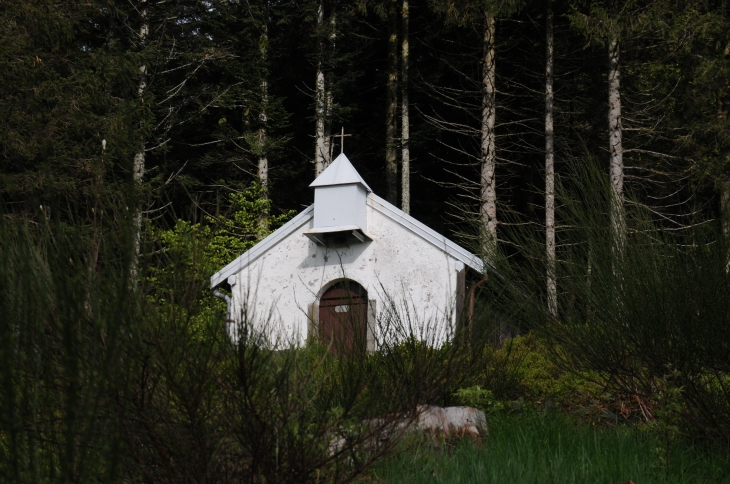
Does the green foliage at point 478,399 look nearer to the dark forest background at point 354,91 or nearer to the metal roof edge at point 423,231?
the metal roof edge at point 423,231

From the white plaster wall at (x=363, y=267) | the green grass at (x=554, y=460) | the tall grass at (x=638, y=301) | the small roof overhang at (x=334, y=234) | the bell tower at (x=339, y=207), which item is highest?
the bell tower at (x=339, y=207)

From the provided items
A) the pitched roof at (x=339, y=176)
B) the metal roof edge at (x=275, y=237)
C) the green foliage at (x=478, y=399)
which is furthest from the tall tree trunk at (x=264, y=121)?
the green foliage at (x=478, y=399)

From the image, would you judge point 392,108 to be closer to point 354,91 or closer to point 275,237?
point 354,91

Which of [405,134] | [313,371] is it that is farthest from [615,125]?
[313,371]

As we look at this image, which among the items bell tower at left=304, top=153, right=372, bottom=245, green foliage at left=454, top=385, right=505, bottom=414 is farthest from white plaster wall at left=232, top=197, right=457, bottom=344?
green foliage at left=454, top=385, right=505, bottom=414

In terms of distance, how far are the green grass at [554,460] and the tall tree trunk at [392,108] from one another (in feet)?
57.0

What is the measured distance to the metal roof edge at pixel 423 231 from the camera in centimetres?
1466

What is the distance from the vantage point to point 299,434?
3.59m

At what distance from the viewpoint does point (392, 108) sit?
2423cm

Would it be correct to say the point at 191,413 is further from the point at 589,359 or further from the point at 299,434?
the point at 589,359

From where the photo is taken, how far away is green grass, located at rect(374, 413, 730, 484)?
477 centimetres

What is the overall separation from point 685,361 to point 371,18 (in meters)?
23.7

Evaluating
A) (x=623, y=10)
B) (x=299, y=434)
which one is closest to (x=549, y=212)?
(x=623, y=10)

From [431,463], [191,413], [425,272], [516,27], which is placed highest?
[516,27]
